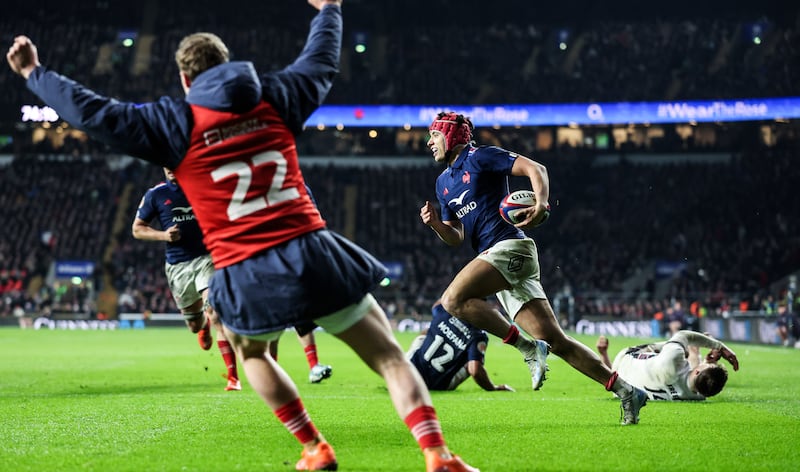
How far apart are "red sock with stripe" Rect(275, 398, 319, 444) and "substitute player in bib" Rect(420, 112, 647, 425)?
8.02 feet

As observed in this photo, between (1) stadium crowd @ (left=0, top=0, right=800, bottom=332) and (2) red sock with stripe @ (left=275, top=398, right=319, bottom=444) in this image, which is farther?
(1) stadium crowd @ (left=0, top=0, right=800, bottom=332)

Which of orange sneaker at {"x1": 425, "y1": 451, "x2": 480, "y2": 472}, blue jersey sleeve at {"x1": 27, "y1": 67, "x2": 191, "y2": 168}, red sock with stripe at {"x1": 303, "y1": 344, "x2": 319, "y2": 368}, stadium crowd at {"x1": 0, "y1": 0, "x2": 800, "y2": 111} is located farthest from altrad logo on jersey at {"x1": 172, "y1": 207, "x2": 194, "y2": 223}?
stadium crowd at {"x1": 0, "y1": 0, "x2": 800, "y2": 111}

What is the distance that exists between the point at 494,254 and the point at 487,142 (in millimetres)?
41471

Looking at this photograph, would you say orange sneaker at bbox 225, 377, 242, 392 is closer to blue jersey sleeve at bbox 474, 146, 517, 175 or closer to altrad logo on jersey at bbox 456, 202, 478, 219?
altrad logo on jersey at bbox 456, 202, 478, 219

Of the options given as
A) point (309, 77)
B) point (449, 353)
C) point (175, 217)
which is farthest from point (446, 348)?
point (309, 77)

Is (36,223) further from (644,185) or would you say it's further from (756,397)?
(756,397)

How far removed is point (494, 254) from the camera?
711cm

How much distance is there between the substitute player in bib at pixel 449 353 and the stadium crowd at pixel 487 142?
77.0ft

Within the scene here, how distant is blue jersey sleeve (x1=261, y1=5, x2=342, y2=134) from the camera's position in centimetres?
432

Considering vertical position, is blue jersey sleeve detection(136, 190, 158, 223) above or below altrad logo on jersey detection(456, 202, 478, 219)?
below

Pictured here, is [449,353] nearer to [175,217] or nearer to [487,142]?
[175,217]

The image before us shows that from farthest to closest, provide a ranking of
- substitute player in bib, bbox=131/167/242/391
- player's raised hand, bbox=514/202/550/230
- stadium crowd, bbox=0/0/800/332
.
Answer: stadium crowd, bbox=0/0/800/332, substitute player in bib, bbox=131/167/242/391, player's raised hand, bbox=514/202/550/230

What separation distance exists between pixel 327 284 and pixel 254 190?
550mm

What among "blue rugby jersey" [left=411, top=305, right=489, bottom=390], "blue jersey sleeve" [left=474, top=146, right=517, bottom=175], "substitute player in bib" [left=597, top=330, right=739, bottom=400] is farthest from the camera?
"blue rugby jersey" [left=411, top=305, right=489, bottom=390]
